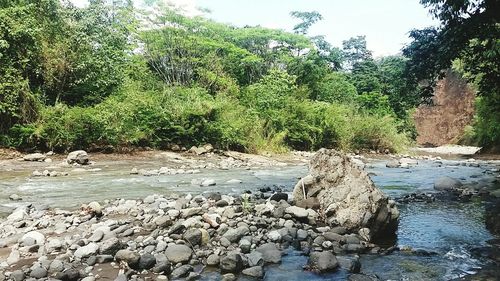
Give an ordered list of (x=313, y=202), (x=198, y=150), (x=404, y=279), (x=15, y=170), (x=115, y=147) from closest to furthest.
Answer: (x=404, y=279) < (x=313, y=202) < (x=15, y=170) < (x=115, y=147) < (x=198, y=150)

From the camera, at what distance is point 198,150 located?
1781 cm

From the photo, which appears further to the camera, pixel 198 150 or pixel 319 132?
pixel 319 132

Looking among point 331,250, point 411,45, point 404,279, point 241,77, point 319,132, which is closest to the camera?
point 404,279

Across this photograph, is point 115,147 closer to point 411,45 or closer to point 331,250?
point 411,45

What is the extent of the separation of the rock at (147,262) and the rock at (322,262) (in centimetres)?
174

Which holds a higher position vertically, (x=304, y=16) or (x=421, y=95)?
(x=304, y=16)

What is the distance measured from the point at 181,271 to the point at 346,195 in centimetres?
313

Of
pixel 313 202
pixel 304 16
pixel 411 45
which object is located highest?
pixel 304 16

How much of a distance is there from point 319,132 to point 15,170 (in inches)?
656

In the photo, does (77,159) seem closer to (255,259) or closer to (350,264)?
(255,259)

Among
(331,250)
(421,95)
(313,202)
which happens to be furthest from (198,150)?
(331,250)

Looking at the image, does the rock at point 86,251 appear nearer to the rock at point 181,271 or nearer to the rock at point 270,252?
the rock at point 181,271

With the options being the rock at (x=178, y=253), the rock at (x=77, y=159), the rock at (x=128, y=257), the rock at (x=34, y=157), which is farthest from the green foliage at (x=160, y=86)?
the rock at (x=128, y=257)

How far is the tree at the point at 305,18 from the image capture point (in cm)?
3269
